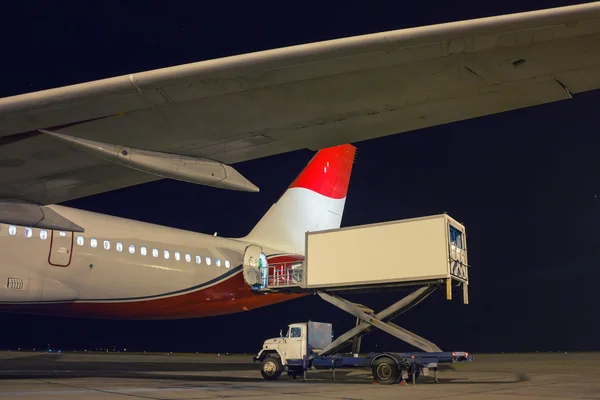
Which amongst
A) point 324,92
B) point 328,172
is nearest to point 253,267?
point 328,172

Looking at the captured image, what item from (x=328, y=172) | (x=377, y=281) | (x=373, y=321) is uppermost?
(x=328, y=172)

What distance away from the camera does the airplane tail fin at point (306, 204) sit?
28.3 meters

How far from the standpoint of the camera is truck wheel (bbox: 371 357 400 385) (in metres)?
15.1

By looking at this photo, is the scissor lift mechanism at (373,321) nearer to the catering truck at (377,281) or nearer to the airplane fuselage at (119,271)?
the catering truck at (377,281)

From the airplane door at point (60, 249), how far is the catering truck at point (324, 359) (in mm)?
7006

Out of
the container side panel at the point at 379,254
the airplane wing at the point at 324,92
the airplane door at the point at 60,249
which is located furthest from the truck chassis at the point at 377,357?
the airplane wing at the point at 324,92

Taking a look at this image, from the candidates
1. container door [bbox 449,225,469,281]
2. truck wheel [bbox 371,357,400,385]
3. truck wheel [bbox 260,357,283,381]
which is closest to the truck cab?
truck wheel [bbox 260,357,283,381]

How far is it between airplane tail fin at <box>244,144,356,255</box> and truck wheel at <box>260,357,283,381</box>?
35.6ft

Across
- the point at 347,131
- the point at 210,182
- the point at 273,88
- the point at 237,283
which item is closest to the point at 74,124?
the point at 210,182

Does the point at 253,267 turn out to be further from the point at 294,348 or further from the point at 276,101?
the point at 276,101

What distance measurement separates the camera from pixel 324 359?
1655 cm

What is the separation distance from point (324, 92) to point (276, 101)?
64 centimetres

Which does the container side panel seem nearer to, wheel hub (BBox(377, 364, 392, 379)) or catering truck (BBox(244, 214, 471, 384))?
catering truck (BBox(244, 214, 471, 384))

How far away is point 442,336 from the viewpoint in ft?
200
